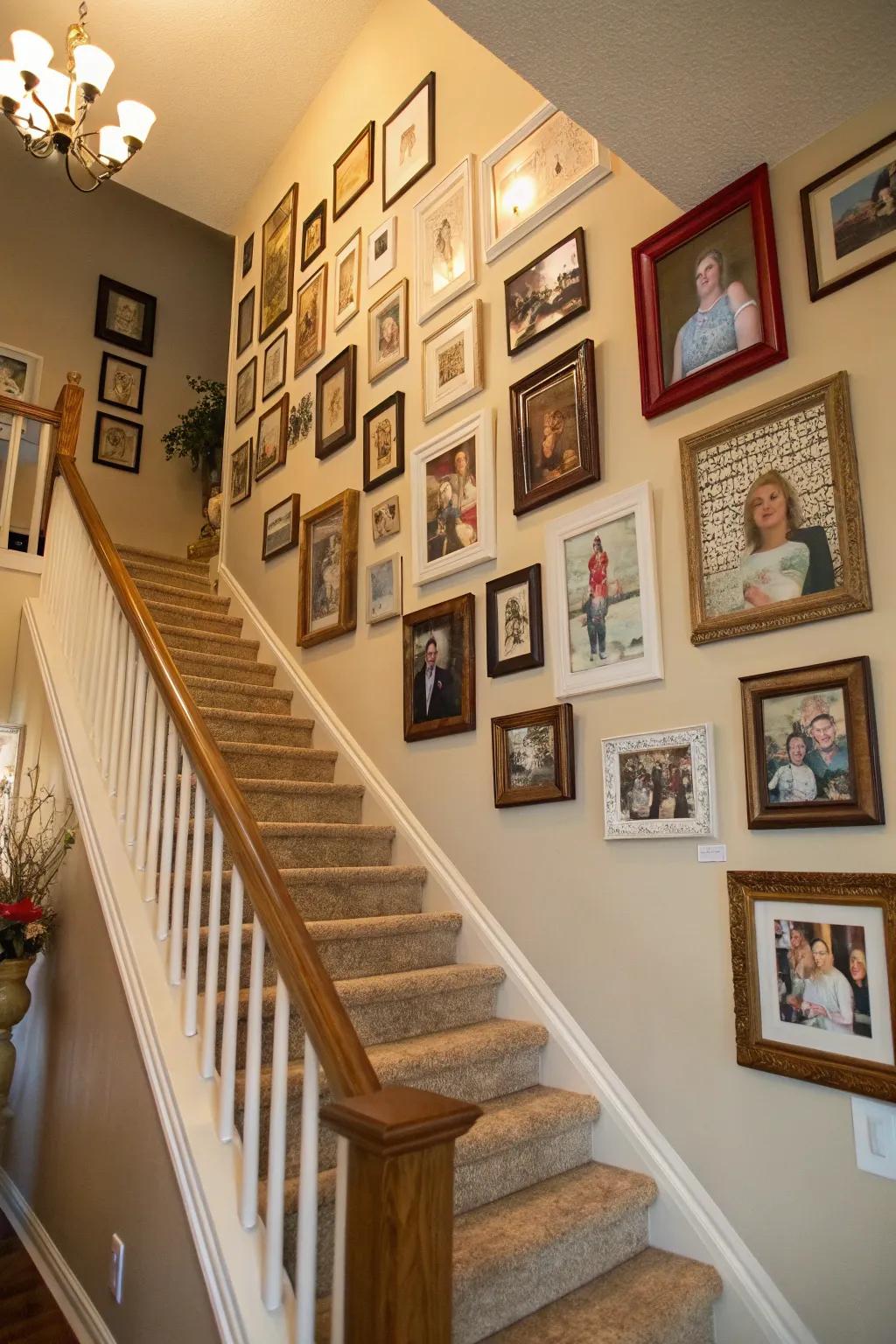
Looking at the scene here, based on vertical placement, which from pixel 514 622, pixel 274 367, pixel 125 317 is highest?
pixel 125 317

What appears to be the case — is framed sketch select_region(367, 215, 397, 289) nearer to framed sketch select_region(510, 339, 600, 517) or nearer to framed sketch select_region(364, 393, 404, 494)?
framed sketch select_region(364, 393, 404, 494)

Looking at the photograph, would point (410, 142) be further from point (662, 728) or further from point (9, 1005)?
point (9, 1005)

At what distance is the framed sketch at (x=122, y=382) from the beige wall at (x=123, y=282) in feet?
0.14

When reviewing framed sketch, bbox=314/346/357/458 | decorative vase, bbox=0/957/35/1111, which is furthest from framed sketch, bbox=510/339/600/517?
decorative vase, bbox=0/957/35/1111

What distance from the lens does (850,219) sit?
79.5 inches

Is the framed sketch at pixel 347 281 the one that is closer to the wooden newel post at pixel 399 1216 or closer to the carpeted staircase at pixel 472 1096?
the carpeted staircase at pixel 472 1096

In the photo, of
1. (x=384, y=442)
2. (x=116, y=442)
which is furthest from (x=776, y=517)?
(x=116, y=442)

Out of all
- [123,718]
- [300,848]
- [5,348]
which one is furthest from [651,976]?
[5,348]

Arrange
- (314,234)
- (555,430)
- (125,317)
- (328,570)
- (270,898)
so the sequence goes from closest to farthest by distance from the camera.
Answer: (270,898)
(555,430)
(328,570)
(314,234)
(125,317)

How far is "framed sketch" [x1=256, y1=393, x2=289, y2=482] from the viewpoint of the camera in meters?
4.43

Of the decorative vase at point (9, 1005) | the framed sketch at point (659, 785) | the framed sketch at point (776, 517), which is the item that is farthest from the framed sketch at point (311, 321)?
the decorative vase at point (9, 1005)

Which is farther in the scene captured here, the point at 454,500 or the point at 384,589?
the point at 384,589

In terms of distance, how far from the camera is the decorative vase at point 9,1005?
295cm

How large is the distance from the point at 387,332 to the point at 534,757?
2130 millimetres
